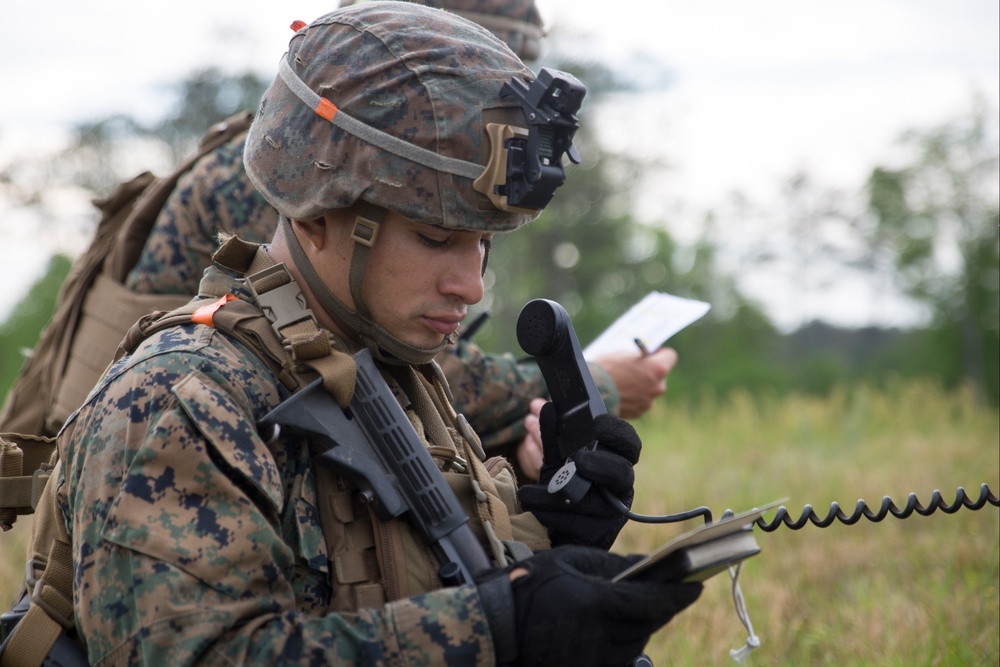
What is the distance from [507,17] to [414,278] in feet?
9.25

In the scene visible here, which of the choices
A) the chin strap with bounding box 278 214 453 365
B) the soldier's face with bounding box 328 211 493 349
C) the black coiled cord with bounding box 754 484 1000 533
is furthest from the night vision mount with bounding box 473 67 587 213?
the black coiled cord with bounding box 754 484 1000 533

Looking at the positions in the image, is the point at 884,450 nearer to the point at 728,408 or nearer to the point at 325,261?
the point at 728,408

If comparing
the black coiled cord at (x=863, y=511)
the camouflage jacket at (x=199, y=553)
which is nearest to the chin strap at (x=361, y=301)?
the camouflage jacket at (x=199, y=553)

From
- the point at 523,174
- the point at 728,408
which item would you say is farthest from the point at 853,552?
the point at 728,408

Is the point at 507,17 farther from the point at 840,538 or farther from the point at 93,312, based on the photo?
the point at 840,538

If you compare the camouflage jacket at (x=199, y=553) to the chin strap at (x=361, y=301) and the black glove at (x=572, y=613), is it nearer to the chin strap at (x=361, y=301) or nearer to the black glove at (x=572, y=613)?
the black glove at (x=572, y=613)

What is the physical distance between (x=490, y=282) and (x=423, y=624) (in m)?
16.3

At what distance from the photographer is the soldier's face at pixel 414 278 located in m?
2.61

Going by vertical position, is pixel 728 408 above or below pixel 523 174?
below

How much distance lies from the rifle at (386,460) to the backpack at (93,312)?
1806 millimetres

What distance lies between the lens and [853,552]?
590cm

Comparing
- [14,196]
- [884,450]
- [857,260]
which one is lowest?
[857,260]

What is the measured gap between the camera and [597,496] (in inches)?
111

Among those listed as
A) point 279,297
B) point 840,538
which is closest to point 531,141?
point 279,297
